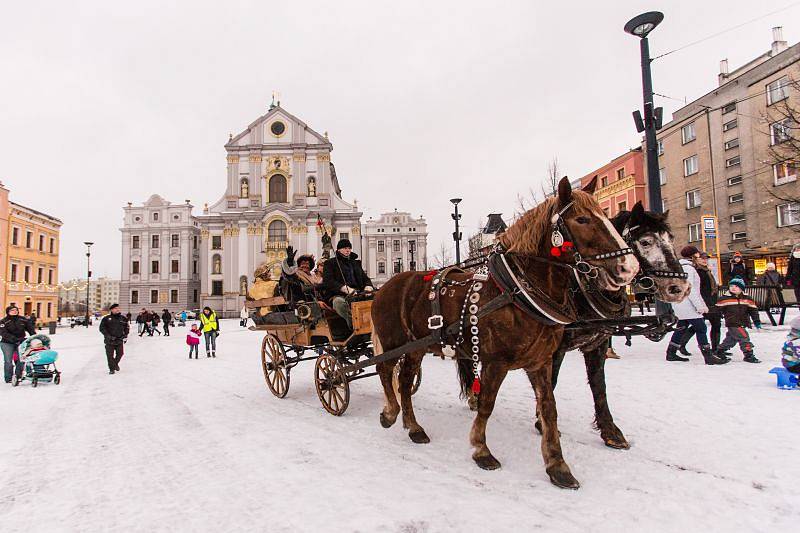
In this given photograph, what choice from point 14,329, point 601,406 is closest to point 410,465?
point 601,406

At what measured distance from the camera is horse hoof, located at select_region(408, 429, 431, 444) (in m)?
4.51

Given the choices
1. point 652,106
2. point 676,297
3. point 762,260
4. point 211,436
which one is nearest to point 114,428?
point 211,436

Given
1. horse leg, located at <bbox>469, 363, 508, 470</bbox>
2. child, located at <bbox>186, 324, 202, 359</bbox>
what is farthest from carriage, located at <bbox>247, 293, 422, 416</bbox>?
child, located at <bbox>186, 324, 202, 359</bbox>

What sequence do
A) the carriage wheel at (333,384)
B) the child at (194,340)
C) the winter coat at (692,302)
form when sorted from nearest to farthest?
the carriage wheel at (333,384) → the winter coat at (692,302) → the child at (194,340)

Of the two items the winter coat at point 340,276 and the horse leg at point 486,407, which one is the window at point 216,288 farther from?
the horse leg at point 486,407

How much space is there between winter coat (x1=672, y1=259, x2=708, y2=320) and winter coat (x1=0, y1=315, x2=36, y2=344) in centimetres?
1352

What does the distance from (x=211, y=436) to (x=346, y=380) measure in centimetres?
160

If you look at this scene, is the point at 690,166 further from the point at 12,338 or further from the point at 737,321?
the point at 12,338

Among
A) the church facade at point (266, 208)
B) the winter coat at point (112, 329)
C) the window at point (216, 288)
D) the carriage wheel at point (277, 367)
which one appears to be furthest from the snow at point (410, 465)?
the window at point (216, 288)

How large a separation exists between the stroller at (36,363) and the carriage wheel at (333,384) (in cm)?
754

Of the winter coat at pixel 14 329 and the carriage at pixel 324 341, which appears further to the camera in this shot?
the winter coat at pixel 14 329

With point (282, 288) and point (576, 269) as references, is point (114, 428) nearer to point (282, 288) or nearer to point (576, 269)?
point (282, 288)

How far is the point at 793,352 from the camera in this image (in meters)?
5.52

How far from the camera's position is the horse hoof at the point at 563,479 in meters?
3.28
